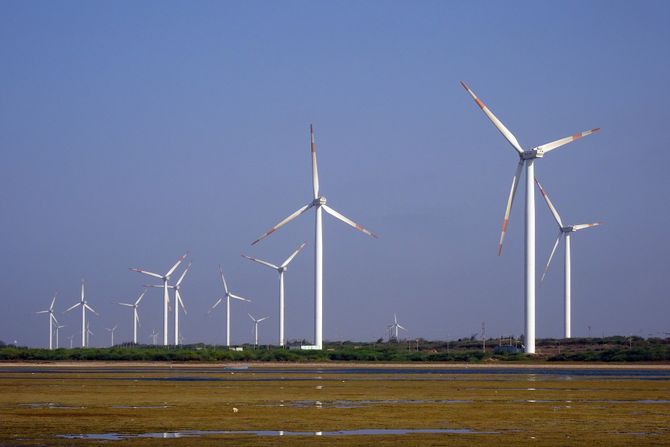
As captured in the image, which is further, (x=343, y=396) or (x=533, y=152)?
(x=533, y=152)

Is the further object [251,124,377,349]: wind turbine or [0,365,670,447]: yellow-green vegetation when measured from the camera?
[251,124,377,349]: wind turbine

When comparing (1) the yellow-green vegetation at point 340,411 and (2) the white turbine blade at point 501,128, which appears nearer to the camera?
(1) the yellow-green vegetation at point 340,411

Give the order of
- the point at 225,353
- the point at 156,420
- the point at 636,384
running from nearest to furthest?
the point at 156,420
the point at 636,384
the point at 225,353

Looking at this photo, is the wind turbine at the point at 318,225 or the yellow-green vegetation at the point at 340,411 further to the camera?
the wind turbine at the point at 318,225

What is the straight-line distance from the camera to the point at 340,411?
46906mm

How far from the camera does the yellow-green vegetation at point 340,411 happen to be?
36.4 meters

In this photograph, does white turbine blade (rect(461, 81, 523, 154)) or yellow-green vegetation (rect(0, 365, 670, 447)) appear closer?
yellow-green vegetation (rect(0, 365, 670, 447))

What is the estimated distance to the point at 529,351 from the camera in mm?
126938

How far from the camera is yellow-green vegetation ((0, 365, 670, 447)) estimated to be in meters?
36.4

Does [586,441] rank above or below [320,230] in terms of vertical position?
below

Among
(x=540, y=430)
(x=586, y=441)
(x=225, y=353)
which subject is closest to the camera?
(x=586, y=441)

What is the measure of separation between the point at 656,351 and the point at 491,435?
10384cm

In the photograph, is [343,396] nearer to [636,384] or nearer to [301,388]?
[301,388]

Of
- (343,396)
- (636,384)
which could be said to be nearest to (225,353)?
(636,384)
